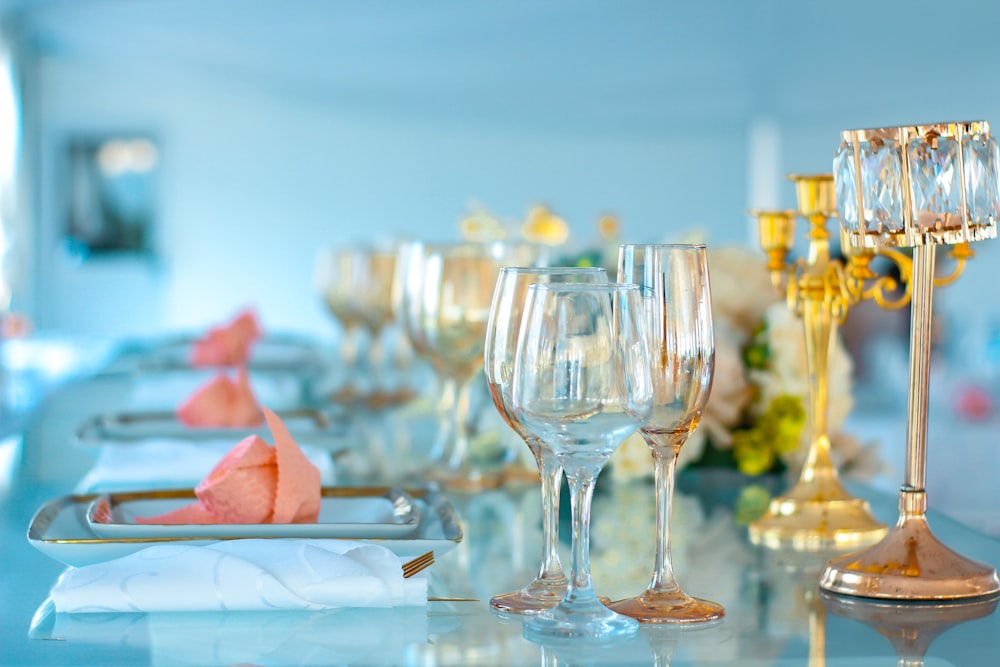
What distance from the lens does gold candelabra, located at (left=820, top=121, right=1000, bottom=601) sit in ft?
2.54

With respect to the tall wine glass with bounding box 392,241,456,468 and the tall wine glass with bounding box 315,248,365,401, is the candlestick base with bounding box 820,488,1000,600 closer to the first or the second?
the tall wine glass with bounding box 392,241,456,468

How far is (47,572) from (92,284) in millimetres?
9133

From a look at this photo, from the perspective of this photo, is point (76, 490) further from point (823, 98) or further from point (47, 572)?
point (823, 98)

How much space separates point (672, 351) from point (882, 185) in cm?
17

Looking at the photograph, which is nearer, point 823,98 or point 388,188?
point 823,98

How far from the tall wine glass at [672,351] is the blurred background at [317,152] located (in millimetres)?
7598

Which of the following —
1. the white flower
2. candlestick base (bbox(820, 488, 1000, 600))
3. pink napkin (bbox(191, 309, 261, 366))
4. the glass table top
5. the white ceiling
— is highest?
the white ceiling

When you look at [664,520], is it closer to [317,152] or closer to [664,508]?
[664,508]

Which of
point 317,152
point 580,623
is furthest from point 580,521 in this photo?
point 317,152

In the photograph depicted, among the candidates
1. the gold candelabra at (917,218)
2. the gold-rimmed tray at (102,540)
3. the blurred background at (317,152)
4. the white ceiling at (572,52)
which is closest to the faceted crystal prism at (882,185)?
the gold candelabra at (917,218)

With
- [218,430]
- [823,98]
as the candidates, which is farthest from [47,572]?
[823,98]

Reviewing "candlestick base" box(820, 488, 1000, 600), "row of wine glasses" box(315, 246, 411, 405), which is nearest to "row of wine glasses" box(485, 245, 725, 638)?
"candlestick base" box(820, 488, 1000, 600)

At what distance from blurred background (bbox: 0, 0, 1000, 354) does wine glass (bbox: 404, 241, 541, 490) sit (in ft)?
23.2

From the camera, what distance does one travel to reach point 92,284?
9.55 m
